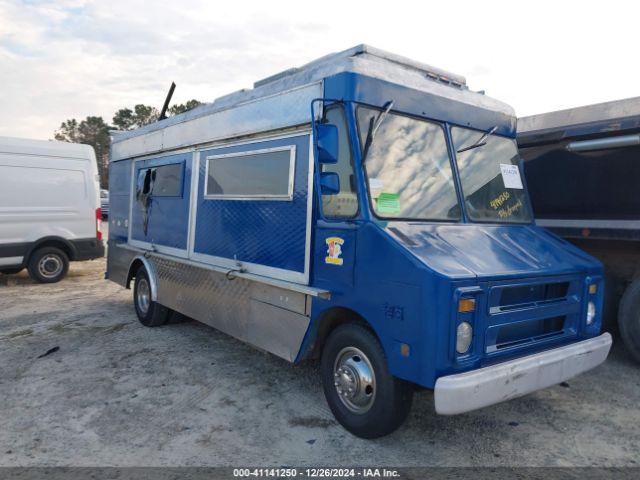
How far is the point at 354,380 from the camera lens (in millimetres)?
3588

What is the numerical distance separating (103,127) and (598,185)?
54378 millimetres

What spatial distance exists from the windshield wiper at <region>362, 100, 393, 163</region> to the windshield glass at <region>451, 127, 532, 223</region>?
750 millimetres

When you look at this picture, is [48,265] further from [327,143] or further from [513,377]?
[513,377]

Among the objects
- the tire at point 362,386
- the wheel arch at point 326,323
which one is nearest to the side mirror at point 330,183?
the wheel arch at point 326,323

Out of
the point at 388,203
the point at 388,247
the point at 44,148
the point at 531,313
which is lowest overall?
the point at 531,313

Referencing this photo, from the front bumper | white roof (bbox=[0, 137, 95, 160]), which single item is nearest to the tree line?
white roof (bbox=[0, 137, 95, 160])

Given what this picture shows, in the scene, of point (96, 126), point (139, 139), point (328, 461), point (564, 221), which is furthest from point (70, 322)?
point (96, 126)

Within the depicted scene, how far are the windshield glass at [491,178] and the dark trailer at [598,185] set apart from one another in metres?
1.49

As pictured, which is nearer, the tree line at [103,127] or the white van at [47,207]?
the white van at [47,207]

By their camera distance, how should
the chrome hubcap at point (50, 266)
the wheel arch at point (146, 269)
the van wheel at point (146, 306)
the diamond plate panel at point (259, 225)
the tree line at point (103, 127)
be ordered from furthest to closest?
the tree line at point (103, 127), the chrome hubcap at point (50, 266), the van wheel at point (146, 306), the wheel arch at point (146, 269), the diamond plate panel at point (259, 225)

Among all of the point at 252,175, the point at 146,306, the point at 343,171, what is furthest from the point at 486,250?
the point at 146,306

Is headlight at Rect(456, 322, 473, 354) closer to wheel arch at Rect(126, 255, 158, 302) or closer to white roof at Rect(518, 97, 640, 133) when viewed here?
white roof at Rect(518, 97, 640, 133)

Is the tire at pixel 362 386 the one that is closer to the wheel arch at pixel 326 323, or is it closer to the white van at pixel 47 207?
the wheel arch at pixel 326 323

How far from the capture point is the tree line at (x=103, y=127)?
44375 millimetres
